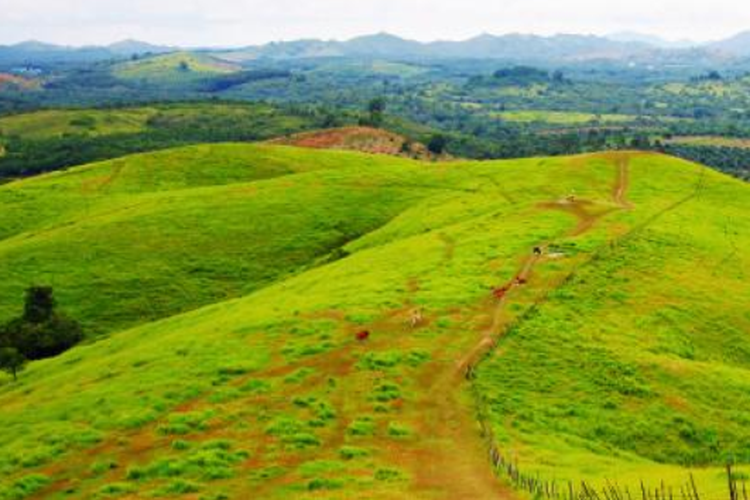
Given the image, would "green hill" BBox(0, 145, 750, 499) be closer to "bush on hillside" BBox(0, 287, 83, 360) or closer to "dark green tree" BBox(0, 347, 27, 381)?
"dark green tree" BBox(0, 347, 27, 381)

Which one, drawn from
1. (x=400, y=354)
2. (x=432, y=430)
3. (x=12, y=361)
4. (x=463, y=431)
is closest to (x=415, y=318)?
(x=400, y=354)

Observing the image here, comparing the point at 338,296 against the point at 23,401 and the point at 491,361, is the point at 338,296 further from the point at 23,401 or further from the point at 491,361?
the point at 23,401

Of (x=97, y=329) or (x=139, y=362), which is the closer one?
(x=139, y=362)

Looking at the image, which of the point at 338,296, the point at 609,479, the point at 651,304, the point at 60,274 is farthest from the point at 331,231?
the point at 609,479

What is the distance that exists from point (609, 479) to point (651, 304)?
90.8ft

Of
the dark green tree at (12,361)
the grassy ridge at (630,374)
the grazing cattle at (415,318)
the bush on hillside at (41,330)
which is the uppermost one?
the grazing cattle at (415,318)

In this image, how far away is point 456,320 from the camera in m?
53.7

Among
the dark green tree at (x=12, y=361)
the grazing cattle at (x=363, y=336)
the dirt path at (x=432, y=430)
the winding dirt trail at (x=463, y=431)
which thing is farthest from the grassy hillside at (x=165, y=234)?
the winding dirt trail at (x=463, y=431)

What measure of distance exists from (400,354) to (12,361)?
31766mm

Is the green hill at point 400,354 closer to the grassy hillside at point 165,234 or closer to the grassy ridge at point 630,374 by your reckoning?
the grassy ridge at point 630,374

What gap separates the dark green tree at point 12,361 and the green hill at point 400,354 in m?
0.91

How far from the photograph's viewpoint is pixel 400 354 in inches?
1889

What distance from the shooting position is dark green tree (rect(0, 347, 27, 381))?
61.8 meters

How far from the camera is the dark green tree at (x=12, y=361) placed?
2432 inches
